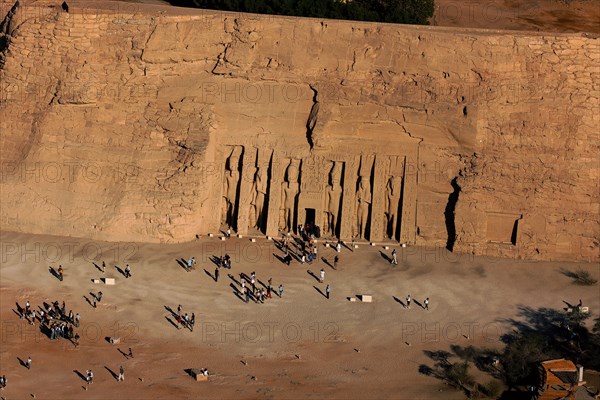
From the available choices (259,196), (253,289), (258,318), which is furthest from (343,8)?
(258,318)

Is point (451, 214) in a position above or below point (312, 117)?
below

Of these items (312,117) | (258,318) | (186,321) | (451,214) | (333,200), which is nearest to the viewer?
(186,321)

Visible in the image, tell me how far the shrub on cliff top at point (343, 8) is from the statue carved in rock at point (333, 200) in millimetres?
9259

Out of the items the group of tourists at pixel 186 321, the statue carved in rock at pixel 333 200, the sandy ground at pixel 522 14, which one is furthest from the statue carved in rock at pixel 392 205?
the sandy ground at pixel 522 14

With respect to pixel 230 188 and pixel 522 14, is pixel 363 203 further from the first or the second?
pixel 522 14

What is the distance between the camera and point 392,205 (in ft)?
147

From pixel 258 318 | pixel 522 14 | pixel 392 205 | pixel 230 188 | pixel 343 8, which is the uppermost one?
pixel 522 14

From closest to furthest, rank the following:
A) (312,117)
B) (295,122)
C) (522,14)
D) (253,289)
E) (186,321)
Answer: (186,321)
(253,289)
(312,117)
(295,122)
(522,14)

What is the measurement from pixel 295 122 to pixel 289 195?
263 cm

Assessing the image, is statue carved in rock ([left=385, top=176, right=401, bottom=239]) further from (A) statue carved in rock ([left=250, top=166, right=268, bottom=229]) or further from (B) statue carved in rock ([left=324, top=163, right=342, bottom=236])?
(A) statue carved in rock ([left=250, top=166, right=268, bottom=229])

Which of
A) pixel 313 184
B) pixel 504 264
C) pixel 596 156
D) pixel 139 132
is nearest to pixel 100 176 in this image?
pixel 139 132

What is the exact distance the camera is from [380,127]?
146 ft

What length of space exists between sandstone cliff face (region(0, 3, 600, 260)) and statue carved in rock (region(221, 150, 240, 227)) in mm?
263

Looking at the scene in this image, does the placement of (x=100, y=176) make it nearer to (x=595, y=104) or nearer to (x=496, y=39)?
(x=496, y=39)
